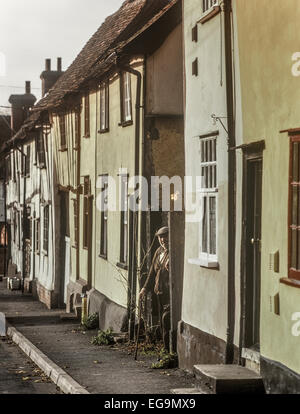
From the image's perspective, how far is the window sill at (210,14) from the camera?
510 inches

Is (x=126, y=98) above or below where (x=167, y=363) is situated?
above

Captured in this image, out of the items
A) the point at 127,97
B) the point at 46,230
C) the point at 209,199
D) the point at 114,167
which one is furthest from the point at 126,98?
the point at 46,230

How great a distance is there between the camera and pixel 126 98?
20.2 m

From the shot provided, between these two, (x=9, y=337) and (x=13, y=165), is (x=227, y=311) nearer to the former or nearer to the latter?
(x=9, y=337)

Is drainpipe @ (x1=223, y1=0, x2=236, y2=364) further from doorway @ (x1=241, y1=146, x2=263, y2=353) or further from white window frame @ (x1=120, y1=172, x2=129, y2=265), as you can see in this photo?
white window frame @ (x1=120, y1=172, x2=129, y2=265)

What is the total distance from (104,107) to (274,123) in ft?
41.5

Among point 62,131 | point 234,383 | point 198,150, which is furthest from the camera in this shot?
point 62,131

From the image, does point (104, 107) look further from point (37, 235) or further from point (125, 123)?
point (37, 235)

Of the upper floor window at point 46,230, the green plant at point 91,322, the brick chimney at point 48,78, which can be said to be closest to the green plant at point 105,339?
the green plant at point 91,322

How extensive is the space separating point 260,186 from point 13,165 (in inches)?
1414

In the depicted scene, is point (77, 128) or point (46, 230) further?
point (46, 230)

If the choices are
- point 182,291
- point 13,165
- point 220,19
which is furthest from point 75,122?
point 13,165

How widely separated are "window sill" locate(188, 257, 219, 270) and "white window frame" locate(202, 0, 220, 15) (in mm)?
3533

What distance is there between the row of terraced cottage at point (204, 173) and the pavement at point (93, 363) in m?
0.58
